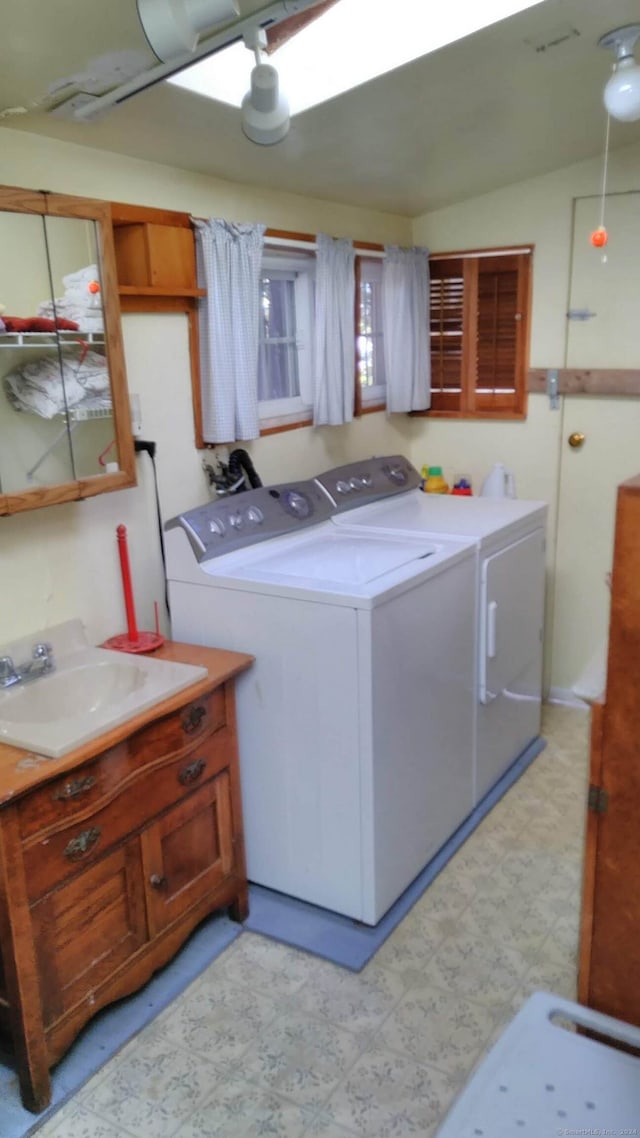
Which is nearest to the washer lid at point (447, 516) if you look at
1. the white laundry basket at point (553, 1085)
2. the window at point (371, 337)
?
the window at point (371, 337)

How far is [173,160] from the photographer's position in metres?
2.39

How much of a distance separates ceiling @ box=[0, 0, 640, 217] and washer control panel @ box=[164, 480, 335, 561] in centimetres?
Result: 99

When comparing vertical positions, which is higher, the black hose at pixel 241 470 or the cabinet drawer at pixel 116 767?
the black hose at pixel 241 470

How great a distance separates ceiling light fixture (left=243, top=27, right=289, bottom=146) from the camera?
1.84 m

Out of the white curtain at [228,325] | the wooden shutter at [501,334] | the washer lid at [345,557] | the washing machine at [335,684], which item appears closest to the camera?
the washing machine at [335,684]

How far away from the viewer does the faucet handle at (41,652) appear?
210 centimetres

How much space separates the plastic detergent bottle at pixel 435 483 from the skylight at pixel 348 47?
5.61 ft

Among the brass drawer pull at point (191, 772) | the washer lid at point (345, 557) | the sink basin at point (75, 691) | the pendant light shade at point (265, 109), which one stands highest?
the pendant light shade at point (265, 109)

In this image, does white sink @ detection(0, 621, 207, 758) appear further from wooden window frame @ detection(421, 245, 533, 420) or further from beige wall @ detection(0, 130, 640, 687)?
wooden window frame @ detection(421, 245, 533, 420)

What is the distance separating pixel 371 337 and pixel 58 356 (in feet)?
6.00

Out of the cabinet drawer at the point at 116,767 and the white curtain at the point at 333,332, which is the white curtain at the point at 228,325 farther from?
the cabinet drawer at the point at 116,767

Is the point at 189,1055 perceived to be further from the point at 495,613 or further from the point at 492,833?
the point at 495,613

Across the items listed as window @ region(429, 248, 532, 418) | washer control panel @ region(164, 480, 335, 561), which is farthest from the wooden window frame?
washer control panel @ region(164, 480, 335, 561)

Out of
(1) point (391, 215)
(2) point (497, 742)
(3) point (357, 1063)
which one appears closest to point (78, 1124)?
(3) point (357, 1063)
